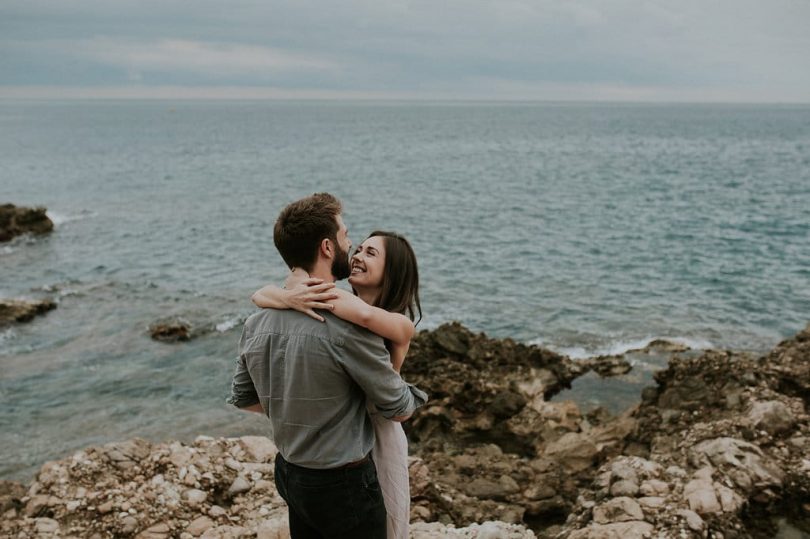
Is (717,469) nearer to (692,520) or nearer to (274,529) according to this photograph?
(692,520)

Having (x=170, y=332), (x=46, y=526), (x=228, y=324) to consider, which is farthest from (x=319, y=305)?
(x=228, y=324)

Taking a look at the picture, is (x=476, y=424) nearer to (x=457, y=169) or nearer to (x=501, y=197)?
(x=501, y=197)

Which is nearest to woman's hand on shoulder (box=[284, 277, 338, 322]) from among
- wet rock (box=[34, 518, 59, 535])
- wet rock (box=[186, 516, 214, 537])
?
wet rock (box=[186, 516, 214, 537])

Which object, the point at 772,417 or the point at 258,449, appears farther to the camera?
the point at 772,417

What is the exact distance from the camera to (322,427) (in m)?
3.68

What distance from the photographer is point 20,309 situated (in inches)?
884

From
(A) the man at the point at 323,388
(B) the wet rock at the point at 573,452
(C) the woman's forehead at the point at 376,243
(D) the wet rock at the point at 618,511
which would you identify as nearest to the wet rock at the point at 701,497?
(D) the wet rock at the point at 618,511

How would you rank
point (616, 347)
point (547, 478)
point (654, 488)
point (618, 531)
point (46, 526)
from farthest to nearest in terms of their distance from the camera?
point (616, 347)
point (547, 478)
point (654, 488)
point (46, 526)
point (618, 531)

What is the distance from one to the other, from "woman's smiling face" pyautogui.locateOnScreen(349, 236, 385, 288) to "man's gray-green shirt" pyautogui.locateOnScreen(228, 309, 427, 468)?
52 cm

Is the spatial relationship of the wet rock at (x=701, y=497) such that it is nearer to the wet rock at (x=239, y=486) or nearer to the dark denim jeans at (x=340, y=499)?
the dark denim jeans at (x=340, y=499)

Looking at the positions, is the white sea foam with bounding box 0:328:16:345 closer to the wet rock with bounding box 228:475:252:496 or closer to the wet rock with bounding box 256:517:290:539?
the wet rock with bounding box 228:475:252:496

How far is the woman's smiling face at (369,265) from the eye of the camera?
396 cm

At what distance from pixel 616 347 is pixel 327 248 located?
16673mm

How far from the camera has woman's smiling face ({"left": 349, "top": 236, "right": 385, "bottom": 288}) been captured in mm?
3959
